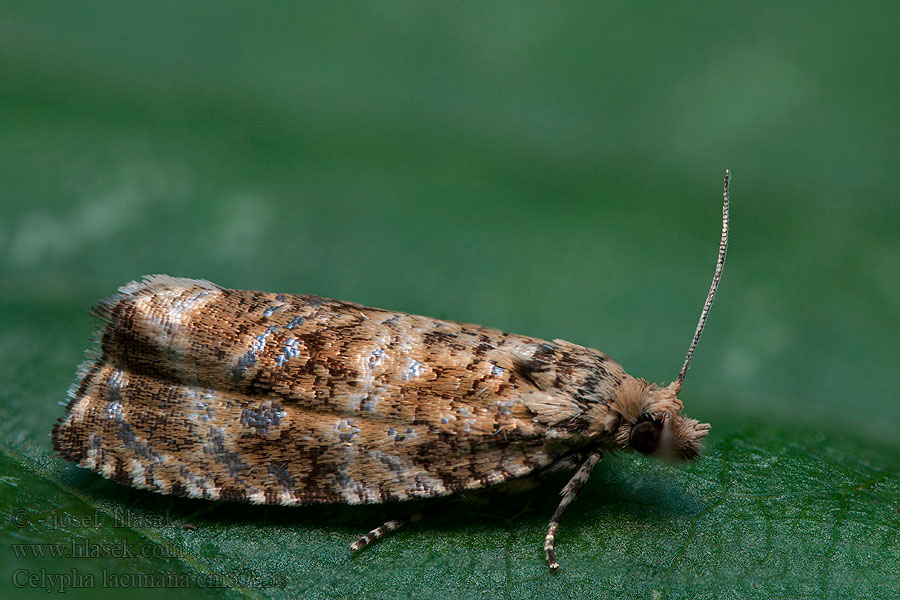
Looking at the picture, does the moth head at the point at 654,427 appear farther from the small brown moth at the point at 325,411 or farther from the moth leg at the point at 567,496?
the moth leg at the point at 567,496

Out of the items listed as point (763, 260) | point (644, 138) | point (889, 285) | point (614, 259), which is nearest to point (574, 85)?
point (644, 138)

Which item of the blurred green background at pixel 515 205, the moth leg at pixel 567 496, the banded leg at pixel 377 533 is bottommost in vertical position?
the banded leg at pixel 377 533

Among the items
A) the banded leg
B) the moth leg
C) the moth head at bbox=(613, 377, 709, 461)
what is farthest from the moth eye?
the banded leg

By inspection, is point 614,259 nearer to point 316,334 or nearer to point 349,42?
point 316,334

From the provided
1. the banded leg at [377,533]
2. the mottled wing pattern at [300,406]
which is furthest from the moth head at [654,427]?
the banded leg at [377,533]

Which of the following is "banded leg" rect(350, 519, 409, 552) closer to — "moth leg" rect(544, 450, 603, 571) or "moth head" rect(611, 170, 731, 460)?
"moth leg" rect(544, 450, 603, 571)
